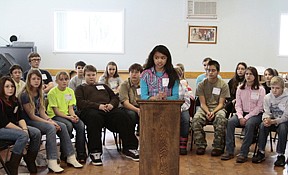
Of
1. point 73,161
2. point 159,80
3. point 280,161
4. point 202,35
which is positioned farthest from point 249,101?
point 202,35

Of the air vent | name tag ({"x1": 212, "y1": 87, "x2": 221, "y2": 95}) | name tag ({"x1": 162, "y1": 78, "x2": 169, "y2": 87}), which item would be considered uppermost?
the air vent

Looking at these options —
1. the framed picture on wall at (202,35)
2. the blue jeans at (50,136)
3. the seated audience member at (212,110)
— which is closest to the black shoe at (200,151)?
the seated audience member at (212,110)

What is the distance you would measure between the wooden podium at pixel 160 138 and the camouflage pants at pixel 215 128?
5.62ft

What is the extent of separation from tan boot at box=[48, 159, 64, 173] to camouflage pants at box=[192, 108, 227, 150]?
174 cm

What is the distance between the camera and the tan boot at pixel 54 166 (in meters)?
3.87

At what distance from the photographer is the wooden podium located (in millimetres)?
3074

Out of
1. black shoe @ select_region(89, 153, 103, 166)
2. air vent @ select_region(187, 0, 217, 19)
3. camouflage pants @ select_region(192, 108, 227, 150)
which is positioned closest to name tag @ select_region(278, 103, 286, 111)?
camouflage pants @ select_region(192, 108, 227, 150)

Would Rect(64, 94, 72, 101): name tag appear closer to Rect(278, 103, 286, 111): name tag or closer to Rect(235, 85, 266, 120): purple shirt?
Rect(235, 85, 266, 120): purple shirt

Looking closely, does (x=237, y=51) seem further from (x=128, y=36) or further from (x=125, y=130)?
(x=125, y=130)

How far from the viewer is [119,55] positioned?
7.77 m

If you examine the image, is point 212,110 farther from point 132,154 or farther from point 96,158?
point 96,158

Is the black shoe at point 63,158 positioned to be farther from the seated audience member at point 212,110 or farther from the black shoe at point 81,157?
the seated audience member at point 212,110

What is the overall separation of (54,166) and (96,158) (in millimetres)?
527

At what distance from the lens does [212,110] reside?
4918mm
